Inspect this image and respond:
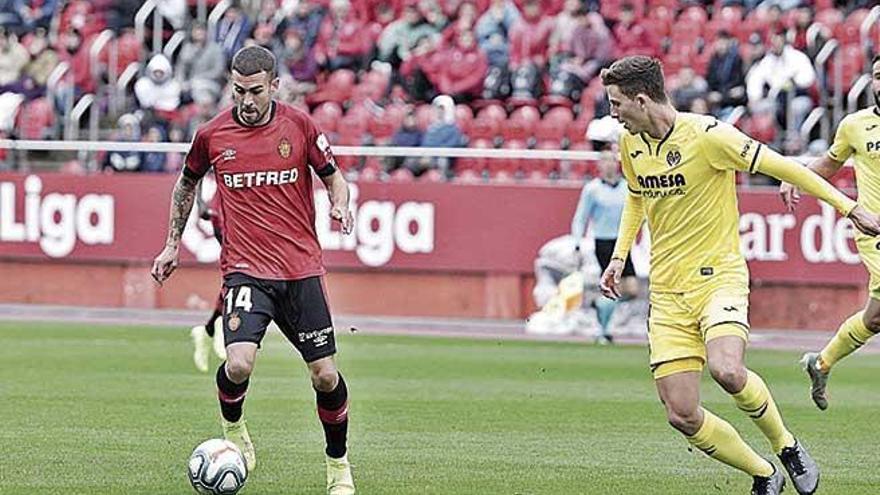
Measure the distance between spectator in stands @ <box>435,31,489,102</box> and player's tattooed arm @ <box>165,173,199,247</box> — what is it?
52.5 feet

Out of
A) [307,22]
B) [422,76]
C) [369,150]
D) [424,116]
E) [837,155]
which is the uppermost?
[307,22]

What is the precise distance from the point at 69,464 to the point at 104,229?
1445 centimetres

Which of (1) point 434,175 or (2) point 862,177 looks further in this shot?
(1) point 434,175

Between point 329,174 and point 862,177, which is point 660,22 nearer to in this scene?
point 862,177

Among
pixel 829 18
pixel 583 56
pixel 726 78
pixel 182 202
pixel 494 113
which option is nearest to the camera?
pixel 182 202

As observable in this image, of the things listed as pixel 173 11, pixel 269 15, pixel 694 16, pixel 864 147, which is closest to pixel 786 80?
pixel 694 16

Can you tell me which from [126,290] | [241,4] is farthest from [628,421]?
[241,4]

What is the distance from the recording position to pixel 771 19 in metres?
24.3


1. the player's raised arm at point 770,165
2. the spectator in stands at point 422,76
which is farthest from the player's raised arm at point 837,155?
the spectator in stands at point 422,76

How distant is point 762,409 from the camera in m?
9.07

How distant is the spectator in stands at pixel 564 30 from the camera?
2544 cm

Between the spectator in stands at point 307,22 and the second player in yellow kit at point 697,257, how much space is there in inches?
731

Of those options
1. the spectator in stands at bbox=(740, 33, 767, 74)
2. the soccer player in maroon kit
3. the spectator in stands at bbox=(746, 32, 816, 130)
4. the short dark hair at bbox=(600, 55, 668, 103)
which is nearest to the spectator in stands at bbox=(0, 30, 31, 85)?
the spectator in stands at bbox=(740, 33, 767, 74)

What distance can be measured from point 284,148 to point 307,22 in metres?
18.3
